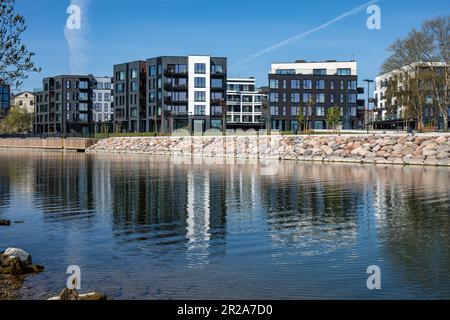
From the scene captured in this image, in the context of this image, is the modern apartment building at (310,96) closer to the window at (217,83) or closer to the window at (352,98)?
the window at (352,98)

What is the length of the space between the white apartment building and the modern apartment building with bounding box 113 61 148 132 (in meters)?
26.0

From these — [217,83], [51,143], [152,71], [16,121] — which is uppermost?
[152,71]

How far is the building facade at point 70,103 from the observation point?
15850cm

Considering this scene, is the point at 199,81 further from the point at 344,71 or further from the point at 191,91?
the point at 344,71

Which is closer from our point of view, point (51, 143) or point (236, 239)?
point (236, 239)

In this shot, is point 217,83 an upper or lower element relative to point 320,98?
upper

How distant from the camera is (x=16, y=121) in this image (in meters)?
170

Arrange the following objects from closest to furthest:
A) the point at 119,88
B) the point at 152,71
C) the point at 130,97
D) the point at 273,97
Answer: the point at 152,71 < the point at 273,97 < the point at 130,97 < the point at 119,88

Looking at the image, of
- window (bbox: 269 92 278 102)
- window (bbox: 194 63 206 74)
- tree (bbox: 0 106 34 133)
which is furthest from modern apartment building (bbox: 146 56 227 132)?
tree (bbox: 0 106 34 133)

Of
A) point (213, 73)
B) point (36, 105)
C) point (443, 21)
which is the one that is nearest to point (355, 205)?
point (443, 21)

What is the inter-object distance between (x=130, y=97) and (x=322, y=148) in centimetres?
7962

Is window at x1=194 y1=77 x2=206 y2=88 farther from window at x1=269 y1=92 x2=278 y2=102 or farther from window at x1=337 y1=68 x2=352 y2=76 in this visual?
window at x1=337 y1=68 x2=352 y2=76

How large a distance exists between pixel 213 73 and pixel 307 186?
93.6m

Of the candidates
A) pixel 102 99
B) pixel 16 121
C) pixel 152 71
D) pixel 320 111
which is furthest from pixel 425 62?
pixel 16 121
